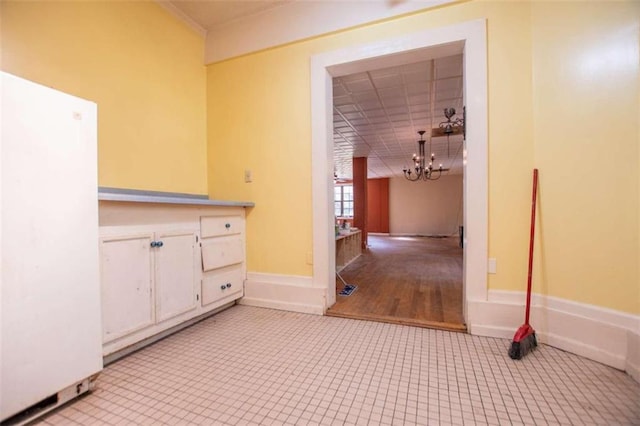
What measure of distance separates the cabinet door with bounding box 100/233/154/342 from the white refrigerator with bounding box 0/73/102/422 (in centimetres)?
21

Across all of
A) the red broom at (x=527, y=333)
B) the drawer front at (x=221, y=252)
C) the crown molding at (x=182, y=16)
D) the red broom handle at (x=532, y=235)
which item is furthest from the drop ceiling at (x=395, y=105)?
the drawer front at (x=221, y=252)

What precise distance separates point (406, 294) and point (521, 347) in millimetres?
1265

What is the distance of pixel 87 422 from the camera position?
109 centimetres

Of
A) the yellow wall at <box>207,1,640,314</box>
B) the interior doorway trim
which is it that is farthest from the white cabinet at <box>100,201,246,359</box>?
the interior doorway trim

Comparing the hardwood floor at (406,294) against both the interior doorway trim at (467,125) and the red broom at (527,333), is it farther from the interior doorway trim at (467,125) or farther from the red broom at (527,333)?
the red broom at (527,333)

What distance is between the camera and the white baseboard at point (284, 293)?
2.29 meters

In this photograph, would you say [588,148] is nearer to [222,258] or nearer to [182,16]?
[222,258]

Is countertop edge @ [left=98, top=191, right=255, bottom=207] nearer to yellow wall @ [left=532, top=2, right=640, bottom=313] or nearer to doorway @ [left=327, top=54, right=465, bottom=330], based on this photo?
doorway @ [left=327, top=54, right=465, bottom=330]

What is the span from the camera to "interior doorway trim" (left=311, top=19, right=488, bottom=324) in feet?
6.16

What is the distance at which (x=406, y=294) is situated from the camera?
2775mm

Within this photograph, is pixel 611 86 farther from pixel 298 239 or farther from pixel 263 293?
pixel 263 293

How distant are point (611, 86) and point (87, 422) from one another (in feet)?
9.63

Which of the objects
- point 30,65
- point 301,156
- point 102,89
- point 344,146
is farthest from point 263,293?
point 344,146

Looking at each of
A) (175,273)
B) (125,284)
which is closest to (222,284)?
(175,273)
